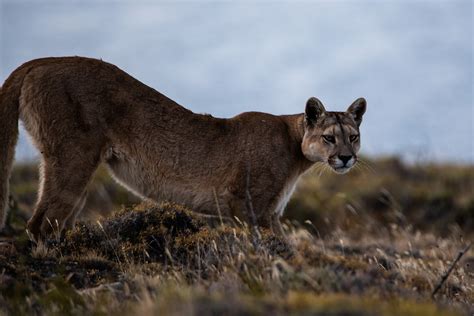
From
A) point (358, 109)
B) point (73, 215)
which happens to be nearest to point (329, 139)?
point (358, 109)

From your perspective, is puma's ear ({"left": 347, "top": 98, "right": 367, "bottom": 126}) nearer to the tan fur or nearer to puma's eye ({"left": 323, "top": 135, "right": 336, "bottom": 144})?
the tan fur

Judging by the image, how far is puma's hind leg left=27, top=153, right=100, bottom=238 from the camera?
8195 mm

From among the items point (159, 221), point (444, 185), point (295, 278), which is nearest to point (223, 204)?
point (159, 221)

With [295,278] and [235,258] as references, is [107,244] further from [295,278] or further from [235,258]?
[295,278]

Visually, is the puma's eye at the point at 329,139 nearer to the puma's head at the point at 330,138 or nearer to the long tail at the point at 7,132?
the puma's head at the point at 330,138

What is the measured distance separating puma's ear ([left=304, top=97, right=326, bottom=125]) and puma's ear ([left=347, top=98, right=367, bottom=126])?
1.65ft

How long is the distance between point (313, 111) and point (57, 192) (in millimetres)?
3296

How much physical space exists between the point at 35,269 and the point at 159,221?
1.72m

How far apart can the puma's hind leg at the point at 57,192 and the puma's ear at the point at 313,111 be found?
2796 millimetres

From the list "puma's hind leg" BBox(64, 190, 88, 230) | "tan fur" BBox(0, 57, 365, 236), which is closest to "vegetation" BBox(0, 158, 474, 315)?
"puma's hind leg" BBox(64, 190, 88, 230)

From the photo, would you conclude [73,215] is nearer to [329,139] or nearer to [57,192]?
[57,192]

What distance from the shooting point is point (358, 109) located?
32.3 feet

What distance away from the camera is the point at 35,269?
734cm

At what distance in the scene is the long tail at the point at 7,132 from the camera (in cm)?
816
